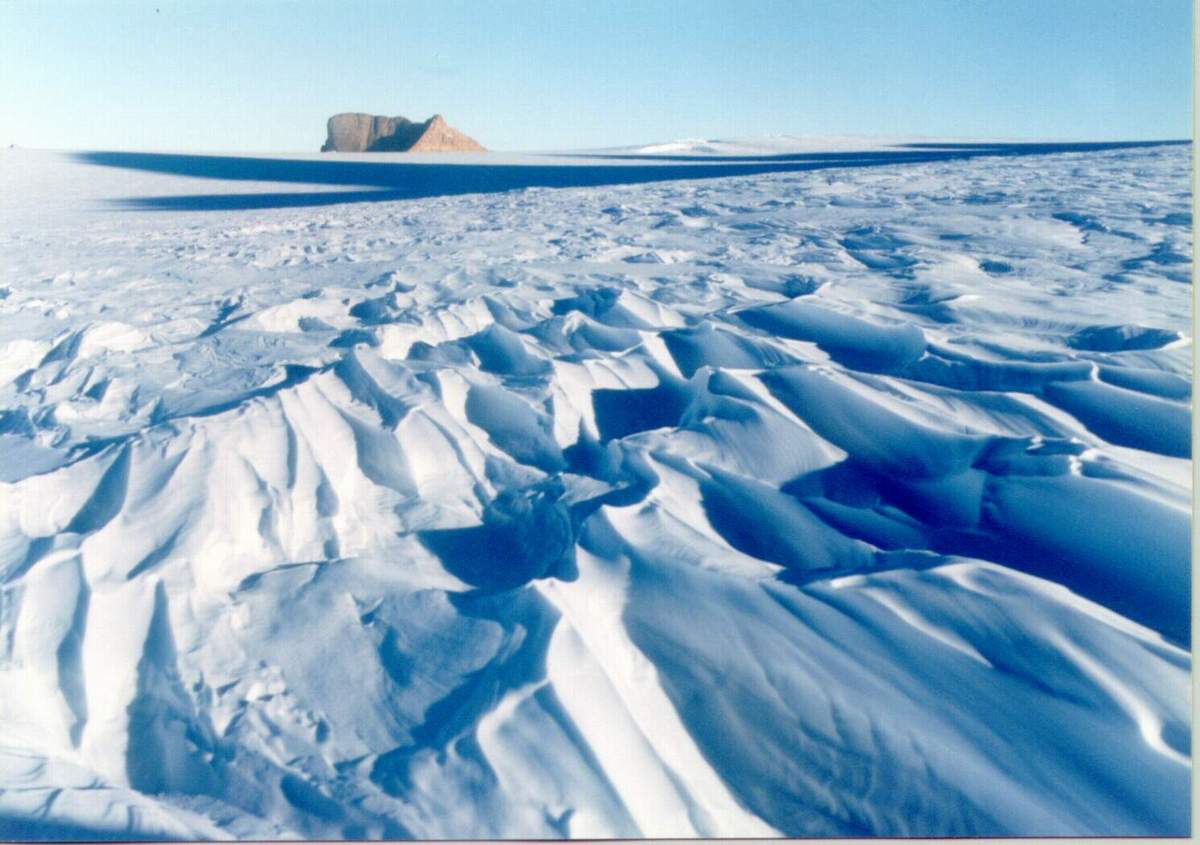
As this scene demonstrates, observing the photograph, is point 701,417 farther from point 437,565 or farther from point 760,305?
point 760,305

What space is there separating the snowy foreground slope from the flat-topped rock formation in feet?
48.3

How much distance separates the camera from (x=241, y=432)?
171 cm

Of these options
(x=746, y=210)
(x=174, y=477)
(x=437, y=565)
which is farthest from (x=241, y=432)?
(x=746, y=210)

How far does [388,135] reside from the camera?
57.3ft

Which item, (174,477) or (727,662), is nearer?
(727,662)

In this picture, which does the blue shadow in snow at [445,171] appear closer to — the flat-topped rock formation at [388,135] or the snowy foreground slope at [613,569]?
the snowy foreground slope at [613,569]

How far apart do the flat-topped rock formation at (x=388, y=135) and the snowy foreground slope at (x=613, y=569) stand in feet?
48.3

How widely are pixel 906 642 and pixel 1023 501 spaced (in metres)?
0.42

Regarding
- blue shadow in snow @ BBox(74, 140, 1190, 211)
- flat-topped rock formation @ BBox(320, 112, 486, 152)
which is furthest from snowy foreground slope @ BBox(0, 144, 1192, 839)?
flat-topped rock formation @ BBox(320, 112, 486, 152)

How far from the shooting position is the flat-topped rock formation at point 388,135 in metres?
16.1

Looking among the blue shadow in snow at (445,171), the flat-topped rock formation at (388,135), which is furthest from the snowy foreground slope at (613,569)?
the flat-topped rock formation at (388,135)

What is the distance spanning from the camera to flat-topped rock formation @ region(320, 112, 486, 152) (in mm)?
16109

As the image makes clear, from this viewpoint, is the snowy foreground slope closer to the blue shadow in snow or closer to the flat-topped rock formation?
the blue shadow in snow

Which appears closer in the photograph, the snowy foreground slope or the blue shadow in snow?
the snowy foreground slope
